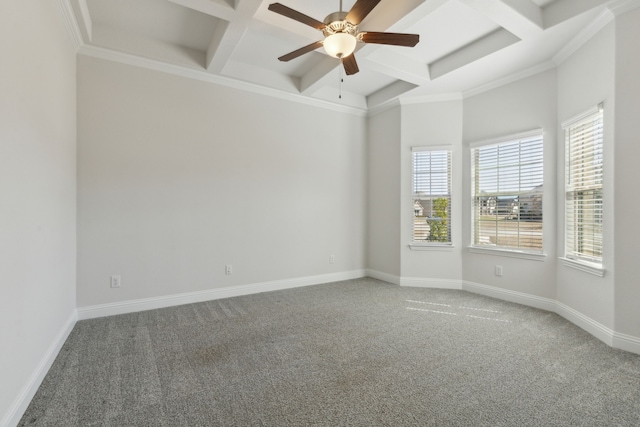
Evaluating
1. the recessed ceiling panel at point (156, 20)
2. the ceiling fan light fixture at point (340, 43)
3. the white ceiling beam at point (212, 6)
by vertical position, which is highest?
the recessed ceiling panel at point (156, 20)

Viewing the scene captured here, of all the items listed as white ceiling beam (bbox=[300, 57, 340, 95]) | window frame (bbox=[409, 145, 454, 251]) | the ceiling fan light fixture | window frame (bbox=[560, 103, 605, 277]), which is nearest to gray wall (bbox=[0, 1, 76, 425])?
the ceiling fan light fixture

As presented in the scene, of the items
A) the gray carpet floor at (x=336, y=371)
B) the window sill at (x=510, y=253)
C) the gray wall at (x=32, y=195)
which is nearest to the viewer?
the gray wall at (x=32, y=195)

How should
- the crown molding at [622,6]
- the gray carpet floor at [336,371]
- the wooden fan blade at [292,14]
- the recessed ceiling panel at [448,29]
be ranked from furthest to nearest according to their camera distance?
the recessed ceiling panel at [448,29], the crown molding at [622,6], the wooden fan blade at [292,14], the gray carpet floor at [336,371]

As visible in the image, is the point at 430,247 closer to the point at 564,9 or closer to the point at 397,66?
the point at 397,66

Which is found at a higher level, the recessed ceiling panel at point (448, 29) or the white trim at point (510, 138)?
the recessed ceiling panel at point (448, 29)

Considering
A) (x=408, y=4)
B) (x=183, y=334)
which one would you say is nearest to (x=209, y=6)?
(x=408, y=4)

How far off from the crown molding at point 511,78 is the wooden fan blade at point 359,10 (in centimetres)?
275

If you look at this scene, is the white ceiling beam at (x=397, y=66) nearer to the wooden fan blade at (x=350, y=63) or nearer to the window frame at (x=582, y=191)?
the wooden fan blade at (x=350, y=63)

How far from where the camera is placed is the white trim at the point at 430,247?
4734mm

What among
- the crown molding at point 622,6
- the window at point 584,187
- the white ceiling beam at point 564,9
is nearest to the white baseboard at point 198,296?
the window at point 584,187

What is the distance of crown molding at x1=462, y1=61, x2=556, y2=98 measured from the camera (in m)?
3.73

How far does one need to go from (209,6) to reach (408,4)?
Answer: 1842 mm

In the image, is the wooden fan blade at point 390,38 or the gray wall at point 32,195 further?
the wooden fan blade at point 390,38

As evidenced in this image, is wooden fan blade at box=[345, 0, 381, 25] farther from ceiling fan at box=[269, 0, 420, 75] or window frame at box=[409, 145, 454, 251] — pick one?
window frame at box=[409, 145, 454, 251]
